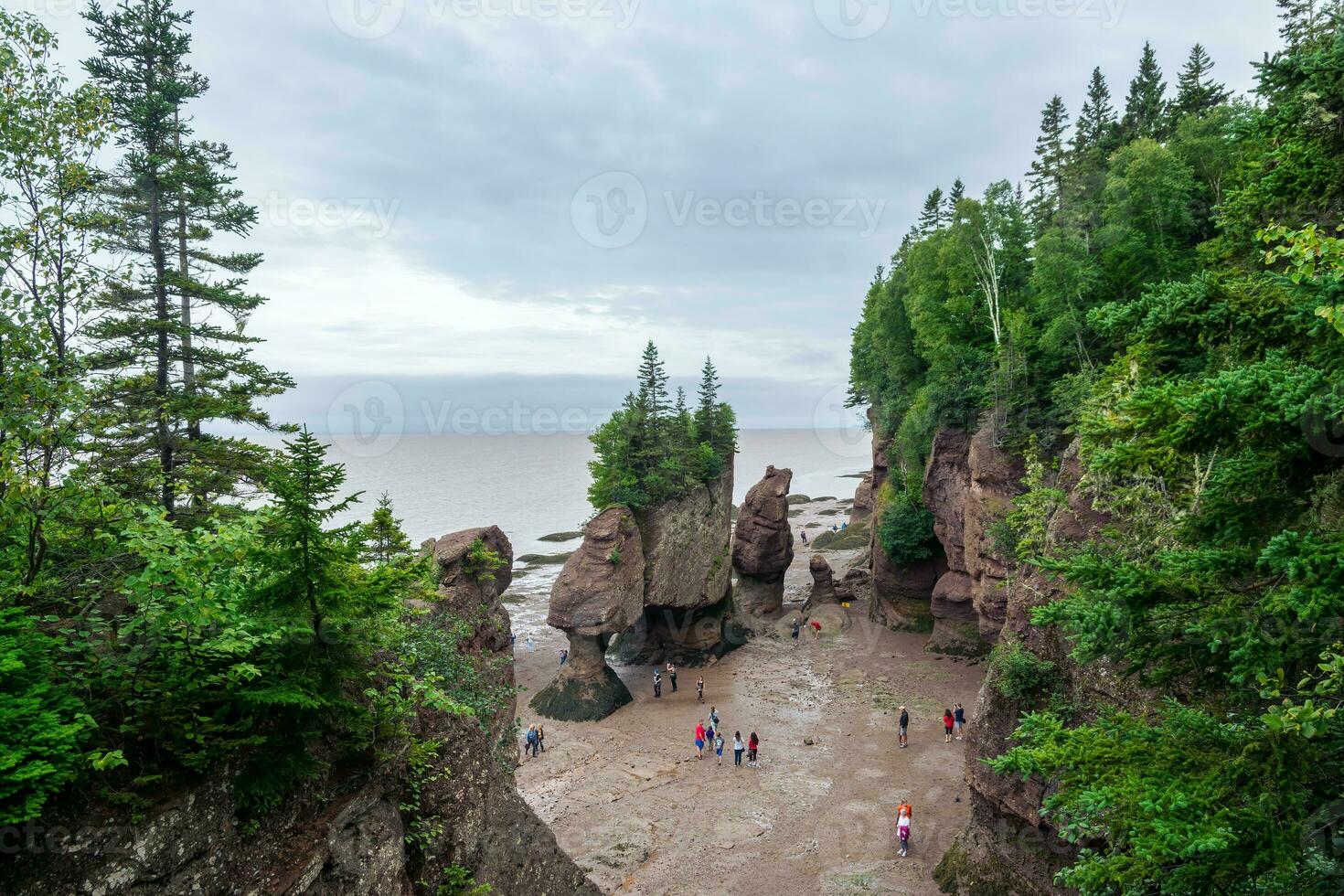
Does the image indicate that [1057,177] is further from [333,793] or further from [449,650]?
[333,793]

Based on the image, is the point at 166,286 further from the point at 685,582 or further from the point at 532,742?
the point at 685,582

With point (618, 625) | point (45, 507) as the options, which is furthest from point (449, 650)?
point (618, 625)

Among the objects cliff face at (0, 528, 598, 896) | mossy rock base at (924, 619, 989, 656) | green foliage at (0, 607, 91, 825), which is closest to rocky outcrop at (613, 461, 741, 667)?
mossy rock base at (924, 619, 989, 656)

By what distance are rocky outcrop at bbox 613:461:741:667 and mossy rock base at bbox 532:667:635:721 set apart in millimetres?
4736

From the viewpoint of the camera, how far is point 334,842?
674 centimetres

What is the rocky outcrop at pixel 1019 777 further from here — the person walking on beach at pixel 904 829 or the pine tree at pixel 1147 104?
the pine tree at pixel 1147 104

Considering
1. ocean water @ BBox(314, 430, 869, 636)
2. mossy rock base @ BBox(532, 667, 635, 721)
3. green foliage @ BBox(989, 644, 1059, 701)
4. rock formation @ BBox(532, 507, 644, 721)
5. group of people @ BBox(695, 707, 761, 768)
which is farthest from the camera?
ocean water @ BBox(314, 430, 869, 636)

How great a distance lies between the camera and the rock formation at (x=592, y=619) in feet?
93.0

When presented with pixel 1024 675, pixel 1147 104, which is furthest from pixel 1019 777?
pixel 1147 104

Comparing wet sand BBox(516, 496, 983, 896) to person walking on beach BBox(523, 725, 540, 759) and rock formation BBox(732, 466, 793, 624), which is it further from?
rock formation BBox(732, 466, 793, 624)

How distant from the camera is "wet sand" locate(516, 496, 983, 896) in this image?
16.2 metres

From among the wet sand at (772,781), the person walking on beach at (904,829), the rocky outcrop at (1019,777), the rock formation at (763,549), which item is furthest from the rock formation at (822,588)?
the rocky outcrop at (1019,777)

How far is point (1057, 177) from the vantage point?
33.2 m

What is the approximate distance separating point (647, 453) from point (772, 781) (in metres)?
16.9
